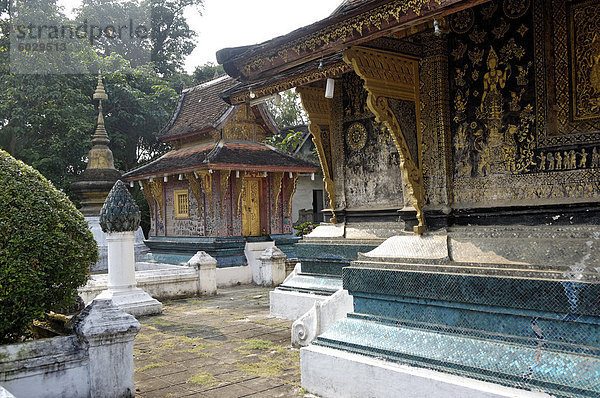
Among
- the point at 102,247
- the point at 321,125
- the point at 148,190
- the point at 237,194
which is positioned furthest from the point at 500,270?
the point at 102,247

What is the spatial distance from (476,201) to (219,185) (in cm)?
1213

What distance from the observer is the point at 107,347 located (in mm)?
5391

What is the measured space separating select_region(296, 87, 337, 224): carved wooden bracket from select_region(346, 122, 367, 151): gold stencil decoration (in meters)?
0.47

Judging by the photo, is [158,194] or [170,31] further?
[170,31]

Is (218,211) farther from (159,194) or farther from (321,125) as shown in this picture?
(321,125)

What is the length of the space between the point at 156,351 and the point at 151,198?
40.7 ft

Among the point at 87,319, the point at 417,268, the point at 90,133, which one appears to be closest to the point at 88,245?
the point at 87,319

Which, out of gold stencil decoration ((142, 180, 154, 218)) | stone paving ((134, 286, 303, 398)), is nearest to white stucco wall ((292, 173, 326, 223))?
gold stencil decoration ((142, 180, 154, 218))

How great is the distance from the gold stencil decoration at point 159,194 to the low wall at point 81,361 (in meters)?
13.6

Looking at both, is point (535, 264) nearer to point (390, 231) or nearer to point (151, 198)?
A: point (390, 231)

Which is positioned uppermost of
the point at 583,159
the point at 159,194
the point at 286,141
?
the point at 286,141

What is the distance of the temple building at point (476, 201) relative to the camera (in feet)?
14.1

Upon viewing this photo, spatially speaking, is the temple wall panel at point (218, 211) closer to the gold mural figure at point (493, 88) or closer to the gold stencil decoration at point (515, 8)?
the gold mural figure at point (493, 88)

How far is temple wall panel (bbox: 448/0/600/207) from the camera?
15.6ft
